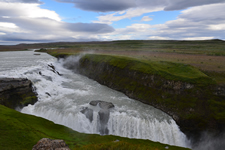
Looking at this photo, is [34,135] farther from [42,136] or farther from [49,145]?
[49,145]

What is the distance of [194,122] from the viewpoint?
80.8 feet

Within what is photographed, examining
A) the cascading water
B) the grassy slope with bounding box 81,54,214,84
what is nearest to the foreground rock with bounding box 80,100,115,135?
the cascading water

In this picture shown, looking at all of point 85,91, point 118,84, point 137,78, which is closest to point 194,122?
point 137,78

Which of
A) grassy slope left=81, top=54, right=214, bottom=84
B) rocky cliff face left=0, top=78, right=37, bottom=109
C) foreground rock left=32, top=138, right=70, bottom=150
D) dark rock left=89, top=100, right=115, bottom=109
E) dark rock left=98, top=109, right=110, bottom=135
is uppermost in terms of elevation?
grassy slope left=81, top=54, right=214, bottom=84

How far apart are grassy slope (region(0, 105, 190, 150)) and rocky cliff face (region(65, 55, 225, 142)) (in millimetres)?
8973

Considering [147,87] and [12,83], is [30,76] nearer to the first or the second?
[12,83]

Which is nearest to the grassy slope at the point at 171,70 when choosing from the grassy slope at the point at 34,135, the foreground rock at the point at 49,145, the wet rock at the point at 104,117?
the wet rock at the point at 104,117

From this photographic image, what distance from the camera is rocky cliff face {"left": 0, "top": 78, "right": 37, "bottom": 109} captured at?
1065 inches

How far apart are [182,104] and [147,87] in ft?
29.5

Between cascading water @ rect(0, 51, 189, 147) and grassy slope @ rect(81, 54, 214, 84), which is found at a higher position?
grassy slope @ rect(81, 54, 214, 84)

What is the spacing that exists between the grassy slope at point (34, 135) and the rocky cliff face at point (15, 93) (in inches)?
318

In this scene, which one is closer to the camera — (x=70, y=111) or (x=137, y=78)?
(x=70, y=111)

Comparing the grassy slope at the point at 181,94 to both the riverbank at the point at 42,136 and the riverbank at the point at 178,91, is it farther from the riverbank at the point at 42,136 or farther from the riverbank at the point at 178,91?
the riverbank at the point at 42,136

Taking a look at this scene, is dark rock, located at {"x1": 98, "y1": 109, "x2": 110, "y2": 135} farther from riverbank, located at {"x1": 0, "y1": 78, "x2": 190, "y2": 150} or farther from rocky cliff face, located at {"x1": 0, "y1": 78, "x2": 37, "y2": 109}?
rocky cliff face, located at {"x1": 0, "y1": 78, "x2": 37, "y2": 109}
